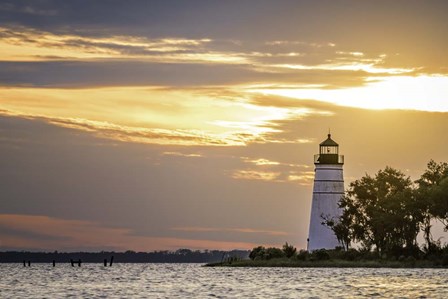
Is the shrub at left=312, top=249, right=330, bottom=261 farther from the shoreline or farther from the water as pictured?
the water

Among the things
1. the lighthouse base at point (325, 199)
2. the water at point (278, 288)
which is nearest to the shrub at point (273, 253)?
the lighthouse base at point (325, 199)

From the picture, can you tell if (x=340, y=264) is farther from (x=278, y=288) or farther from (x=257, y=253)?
(x=278, y=288)

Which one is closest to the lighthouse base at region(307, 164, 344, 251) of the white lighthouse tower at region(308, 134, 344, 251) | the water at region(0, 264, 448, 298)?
the white lighthouse tower at region(308, 134, 344, 251)

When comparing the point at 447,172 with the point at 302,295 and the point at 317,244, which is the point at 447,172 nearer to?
the point at 317,244

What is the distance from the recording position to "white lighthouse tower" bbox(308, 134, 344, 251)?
4941 inches

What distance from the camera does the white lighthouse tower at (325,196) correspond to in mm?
125500

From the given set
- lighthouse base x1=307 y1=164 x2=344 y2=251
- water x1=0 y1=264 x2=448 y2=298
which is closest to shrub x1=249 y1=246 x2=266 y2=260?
lighthouse base x1=307 y1=164 x2=344 y2=251

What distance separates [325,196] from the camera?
12556 cm

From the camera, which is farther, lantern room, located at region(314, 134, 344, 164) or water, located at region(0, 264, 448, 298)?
lantern room, located at region(314, 134, 344, 164)

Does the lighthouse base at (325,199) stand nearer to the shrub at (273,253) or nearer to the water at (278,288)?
the shrub at (273,253)

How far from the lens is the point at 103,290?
→ 83.1 m

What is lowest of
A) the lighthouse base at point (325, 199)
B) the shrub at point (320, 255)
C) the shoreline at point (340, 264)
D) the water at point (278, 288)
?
the water at point (278, 288)

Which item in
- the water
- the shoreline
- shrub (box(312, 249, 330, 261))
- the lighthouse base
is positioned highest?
the lighthouse base

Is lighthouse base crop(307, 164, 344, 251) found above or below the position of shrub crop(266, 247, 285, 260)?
above
